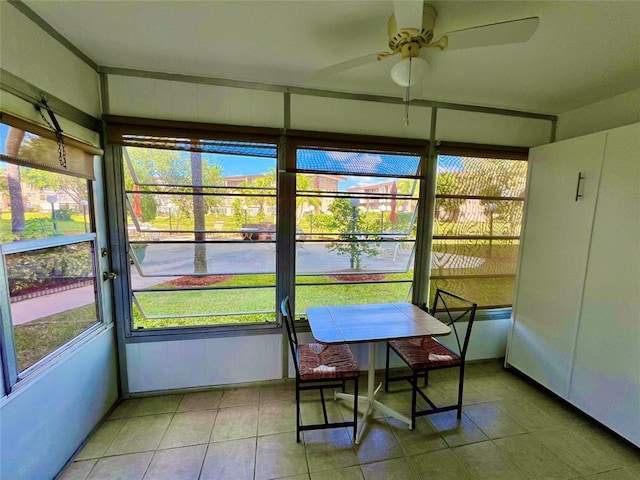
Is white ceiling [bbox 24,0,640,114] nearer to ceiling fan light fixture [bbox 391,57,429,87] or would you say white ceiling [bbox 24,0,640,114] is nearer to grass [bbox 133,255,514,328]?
ceiling fan light fixture [bbox 391,57,429,87]

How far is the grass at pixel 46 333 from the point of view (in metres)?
1.30

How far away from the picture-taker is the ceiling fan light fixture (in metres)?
1.29

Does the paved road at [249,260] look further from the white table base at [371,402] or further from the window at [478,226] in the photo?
the white table base at [371,402]

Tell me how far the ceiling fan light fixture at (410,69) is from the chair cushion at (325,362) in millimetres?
1725

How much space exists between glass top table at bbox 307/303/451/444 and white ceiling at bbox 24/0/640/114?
175 cm

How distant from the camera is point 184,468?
1.56m

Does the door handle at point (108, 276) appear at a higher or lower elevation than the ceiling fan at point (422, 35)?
lower

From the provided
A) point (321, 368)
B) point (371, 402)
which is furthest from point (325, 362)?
point (371, 402)

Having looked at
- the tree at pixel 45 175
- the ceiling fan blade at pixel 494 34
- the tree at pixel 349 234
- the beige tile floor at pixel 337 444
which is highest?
the ceiling fan blade at pixel 494 34

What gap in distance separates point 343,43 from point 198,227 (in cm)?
161

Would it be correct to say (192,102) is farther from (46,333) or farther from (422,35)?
(46,333)

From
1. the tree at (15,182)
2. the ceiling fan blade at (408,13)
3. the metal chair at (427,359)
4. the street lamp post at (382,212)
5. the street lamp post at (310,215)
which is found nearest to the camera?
the ceiling fan blade at (408,13)

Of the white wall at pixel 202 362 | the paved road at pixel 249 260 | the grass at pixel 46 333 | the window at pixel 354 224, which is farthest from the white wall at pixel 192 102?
the white wall at pixel 202 362

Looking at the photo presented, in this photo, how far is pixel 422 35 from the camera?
1.24 metres
